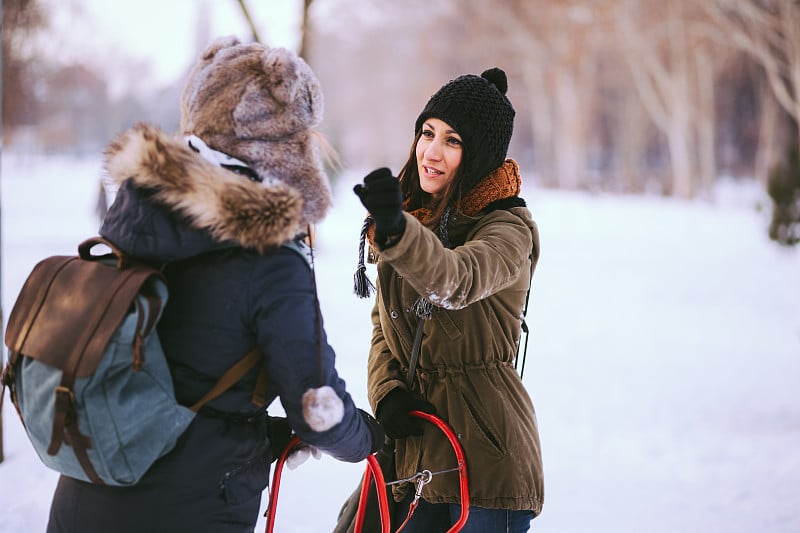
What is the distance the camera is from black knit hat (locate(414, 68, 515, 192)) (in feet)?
7.77

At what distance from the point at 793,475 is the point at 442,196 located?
3.81m

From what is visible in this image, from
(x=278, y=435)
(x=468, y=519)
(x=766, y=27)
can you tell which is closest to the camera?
A: (x=278, y=435)

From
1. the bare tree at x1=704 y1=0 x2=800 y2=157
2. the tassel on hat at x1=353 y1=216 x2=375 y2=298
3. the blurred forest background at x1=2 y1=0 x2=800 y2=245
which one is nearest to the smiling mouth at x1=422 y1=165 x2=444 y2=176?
the tassel on hat at x1=353 y1=216 x2=375 y2=298

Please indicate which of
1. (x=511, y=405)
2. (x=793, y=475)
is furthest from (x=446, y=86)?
(x=793, y=475)

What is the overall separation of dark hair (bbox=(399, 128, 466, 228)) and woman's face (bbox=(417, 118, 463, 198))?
2 centimetres

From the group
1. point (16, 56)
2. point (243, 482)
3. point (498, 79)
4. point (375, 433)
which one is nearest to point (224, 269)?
point (243, 482)

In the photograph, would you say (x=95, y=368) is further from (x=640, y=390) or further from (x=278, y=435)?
(x=640, y=390)

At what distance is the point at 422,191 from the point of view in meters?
2.59

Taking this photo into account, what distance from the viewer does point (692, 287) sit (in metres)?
12.6

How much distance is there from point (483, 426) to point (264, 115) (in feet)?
3.73

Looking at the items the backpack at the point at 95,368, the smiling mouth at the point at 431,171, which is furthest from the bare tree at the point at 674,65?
the backpack at the point at 95,368

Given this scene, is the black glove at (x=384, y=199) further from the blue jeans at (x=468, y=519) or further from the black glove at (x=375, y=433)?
the blue jeans at (x=468, y=519)

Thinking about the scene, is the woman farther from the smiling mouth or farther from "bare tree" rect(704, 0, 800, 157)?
"bare tree" rect(704, 0, 800, 157)

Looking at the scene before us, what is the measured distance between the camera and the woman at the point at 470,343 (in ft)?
7.61
